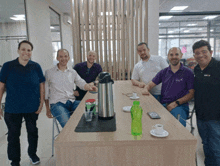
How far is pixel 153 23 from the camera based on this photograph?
14.1ft

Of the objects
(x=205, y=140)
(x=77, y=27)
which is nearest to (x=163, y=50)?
(x=77, y=27)

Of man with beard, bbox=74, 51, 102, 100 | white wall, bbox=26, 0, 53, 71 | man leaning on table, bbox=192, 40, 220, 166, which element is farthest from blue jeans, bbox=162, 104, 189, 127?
white wall, bbox=26, 0, 53, 71

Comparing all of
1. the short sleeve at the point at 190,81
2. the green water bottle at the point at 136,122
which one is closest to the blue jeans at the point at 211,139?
the short sleeve at the point at 190,81

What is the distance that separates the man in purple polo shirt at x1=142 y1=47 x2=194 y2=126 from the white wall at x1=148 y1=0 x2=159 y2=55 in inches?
78.3

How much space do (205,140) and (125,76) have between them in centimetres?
296

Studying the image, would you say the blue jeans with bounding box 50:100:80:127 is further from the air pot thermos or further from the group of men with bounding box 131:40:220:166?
the group of men with bounding box 131:40:220:166

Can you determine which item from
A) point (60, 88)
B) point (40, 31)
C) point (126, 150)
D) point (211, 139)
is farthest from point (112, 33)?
point (126, 150)

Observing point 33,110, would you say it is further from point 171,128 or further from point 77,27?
point 77,27

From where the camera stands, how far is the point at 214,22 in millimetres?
4562

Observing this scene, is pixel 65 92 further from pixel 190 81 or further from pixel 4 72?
pixel 190 81

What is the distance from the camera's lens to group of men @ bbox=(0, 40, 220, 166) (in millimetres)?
1874

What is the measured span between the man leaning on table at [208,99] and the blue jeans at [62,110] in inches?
61.2

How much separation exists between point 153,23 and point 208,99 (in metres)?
2.93

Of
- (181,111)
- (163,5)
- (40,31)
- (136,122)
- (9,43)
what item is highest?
(163,5)
